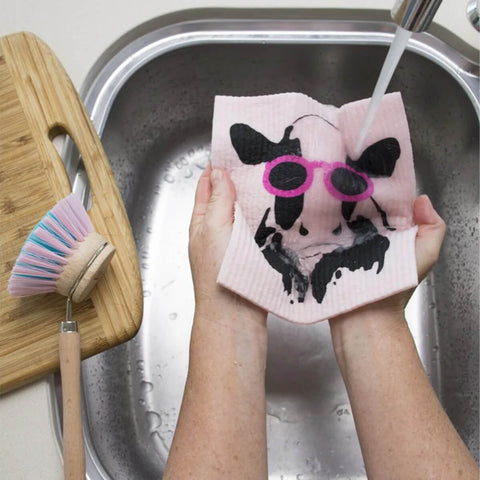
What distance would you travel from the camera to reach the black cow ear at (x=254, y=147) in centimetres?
63

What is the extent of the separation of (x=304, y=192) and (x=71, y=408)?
351mm

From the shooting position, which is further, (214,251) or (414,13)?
(214,251)

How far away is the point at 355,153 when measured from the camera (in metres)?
0.64

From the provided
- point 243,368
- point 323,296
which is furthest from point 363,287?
point 243,368

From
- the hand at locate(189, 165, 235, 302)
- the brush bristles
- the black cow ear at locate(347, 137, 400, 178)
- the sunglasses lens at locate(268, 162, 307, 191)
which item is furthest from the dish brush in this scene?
the black cow ear at locate(347, 137, 400, 178)

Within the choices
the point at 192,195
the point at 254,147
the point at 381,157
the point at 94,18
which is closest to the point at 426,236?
the point at 381,157

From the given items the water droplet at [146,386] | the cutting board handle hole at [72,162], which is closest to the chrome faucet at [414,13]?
the cutting board handle hole at [72,162]

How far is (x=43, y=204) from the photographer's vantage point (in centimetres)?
61

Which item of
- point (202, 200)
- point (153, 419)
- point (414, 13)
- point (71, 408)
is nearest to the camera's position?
point (414, 13)

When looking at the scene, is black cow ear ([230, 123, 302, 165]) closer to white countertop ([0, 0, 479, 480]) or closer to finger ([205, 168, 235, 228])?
finger ([205, 168, 235, 228])

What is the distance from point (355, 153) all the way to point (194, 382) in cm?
33

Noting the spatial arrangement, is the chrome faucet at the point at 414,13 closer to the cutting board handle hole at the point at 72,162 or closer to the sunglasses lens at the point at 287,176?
the sunglasses lens at the point at 287,176

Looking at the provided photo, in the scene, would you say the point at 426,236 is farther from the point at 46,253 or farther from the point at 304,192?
the point at 46,253

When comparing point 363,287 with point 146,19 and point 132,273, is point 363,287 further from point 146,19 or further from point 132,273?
point 146,19
